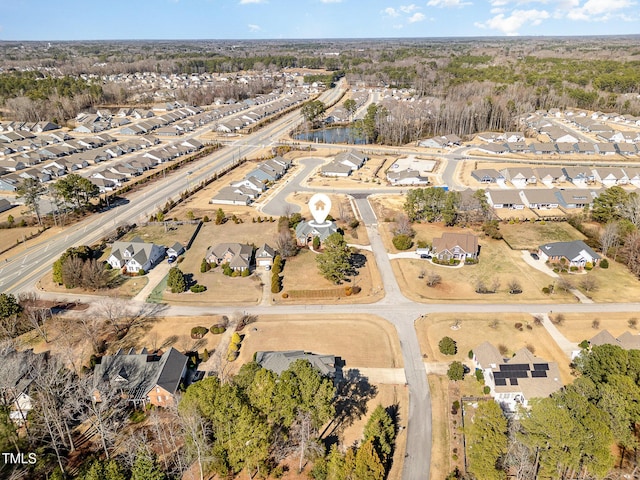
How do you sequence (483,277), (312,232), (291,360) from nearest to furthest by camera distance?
1. (291,360)
2. (483,277)
3. (312,232)

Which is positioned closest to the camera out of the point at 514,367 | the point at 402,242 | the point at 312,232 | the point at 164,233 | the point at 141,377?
the point at 141,377

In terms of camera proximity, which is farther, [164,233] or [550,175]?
[550,175]

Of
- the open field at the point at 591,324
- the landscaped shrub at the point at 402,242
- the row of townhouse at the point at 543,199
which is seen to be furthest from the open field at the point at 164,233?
the row of townhouse at the point at 543,199

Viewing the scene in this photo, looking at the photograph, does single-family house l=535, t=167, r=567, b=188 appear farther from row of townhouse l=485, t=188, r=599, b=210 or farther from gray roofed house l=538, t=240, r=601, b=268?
gray roofed house l=538, t=240, r=601, b=268

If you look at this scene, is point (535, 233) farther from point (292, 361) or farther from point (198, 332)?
point (198, 332)

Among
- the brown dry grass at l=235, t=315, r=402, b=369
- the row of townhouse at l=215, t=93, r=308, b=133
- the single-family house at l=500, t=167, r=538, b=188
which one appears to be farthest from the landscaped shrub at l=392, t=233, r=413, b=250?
the row of townhouse at l=215, t=93, r=308, b=133

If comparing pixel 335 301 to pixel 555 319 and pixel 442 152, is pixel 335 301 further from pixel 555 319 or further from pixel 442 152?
pixel 442 152

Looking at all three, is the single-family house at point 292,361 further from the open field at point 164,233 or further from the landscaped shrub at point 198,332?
the open field at point 164,233

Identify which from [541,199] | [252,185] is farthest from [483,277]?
[252,185]
